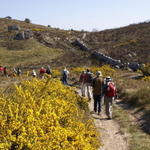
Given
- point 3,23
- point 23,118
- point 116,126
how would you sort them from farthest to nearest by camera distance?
point 3,23 → point 116,126 → point 23,118

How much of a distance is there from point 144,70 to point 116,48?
18.3 metres

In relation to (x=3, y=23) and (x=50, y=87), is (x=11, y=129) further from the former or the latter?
(x=3, y=23)

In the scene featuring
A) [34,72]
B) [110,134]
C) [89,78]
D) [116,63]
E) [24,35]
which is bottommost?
[116,63]

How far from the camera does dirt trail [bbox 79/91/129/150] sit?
1087 centimetres

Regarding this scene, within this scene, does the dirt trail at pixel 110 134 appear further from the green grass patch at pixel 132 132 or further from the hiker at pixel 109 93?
the hiker at pixel 109 93

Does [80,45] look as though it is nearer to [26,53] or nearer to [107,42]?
[107,42]

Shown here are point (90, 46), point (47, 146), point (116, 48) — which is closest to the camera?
point (47, 146)

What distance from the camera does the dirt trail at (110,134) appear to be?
1087 centimetres

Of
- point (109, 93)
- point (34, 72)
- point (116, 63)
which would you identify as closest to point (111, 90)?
point (109, 93)

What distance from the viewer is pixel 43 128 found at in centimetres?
710

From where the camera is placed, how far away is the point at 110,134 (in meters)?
12.0

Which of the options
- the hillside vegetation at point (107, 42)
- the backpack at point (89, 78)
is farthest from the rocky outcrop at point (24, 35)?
the backpack at point (89, 78)

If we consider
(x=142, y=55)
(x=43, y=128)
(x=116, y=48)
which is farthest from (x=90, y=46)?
(x=43, y=128)

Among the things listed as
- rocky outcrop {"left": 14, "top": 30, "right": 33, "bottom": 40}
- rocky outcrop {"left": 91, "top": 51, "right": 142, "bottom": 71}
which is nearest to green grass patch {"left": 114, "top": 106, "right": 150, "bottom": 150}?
rocky outcrop {"left": 91, "top": 51, "right": 142, "bottom": 71}
